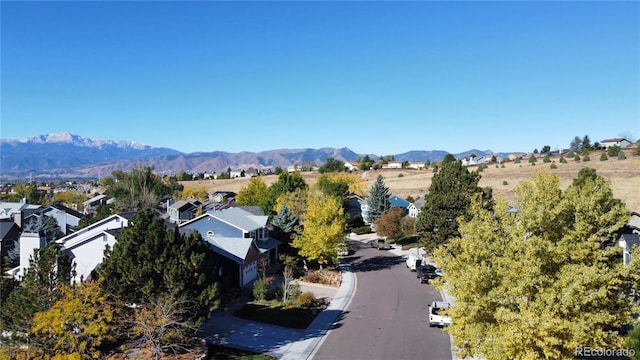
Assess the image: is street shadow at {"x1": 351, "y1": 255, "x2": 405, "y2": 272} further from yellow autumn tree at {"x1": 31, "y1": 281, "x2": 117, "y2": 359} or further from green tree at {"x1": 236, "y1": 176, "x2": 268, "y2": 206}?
yellow autumn tree at {"x1": 31, "y1": 281, "x2": 117, "y2": 359}

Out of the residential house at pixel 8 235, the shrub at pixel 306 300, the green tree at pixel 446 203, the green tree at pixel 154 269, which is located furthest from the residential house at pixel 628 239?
the residential house at pixel 8 235

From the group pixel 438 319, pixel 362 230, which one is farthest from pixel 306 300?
pixel 362 230

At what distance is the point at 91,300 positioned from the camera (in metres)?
18.2

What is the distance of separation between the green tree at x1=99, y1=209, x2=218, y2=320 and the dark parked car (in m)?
20.1

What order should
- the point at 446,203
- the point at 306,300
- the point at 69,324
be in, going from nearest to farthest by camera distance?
the point at 69,324 < the point at 306,300 < the point at 446,203

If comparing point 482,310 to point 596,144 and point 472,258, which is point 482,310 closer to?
point 472,258

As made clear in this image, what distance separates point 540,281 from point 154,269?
17.2 m

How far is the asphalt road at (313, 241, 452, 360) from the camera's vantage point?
2227cm

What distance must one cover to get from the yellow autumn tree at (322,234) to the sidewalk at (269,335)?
8798mm

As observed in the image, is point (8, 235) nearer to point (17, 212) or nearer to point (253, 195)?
point (17, 212)

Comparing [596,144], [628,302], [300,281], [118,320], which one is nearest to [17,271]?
[118,320]

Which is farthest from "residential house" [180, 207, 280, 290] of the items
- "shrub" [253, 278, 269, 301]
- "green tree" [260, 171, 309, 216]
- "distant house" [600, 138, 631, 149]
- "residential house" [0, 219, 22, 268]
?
"distant house" [600, 138, 631, 149]

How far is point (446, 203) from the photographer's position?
39562mm

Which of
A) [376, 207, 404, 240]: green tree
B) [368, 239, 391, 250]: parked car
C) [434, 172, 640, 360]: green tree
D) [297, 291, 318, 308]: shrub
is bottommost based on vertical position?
[368, 239, 391, 250]: parked car
